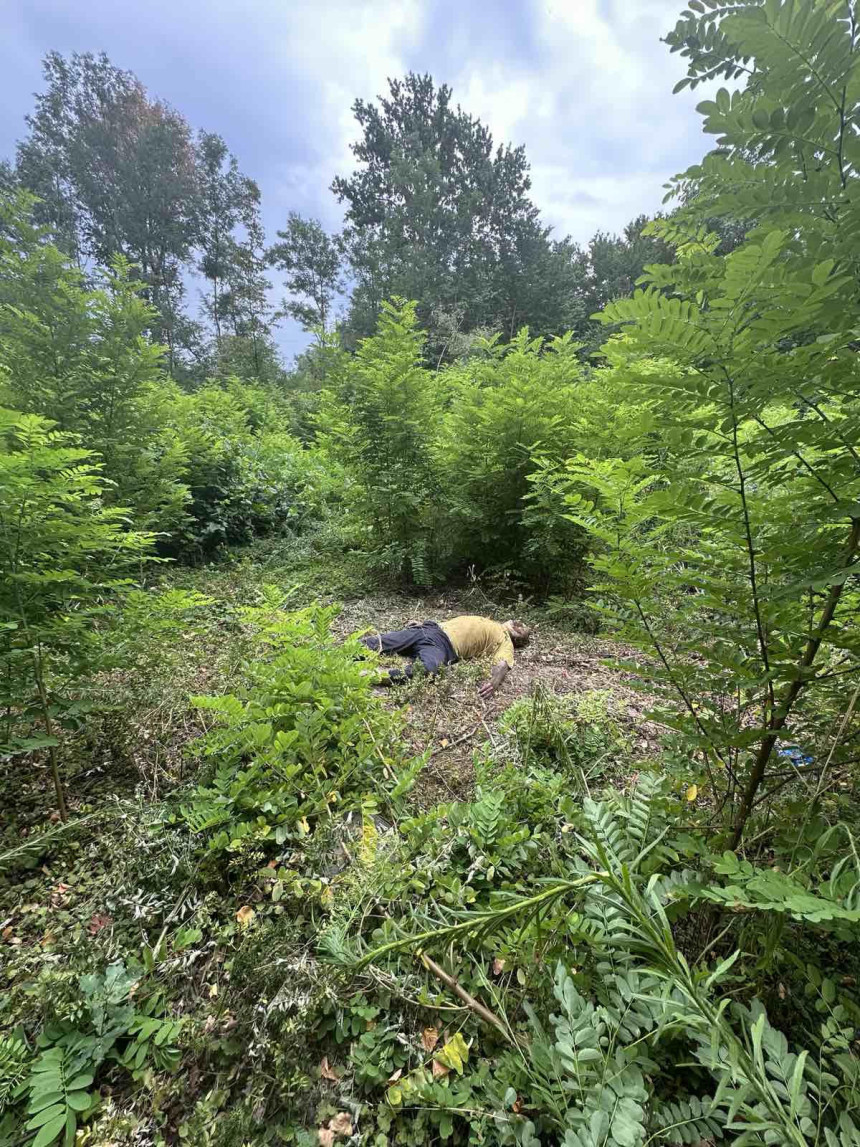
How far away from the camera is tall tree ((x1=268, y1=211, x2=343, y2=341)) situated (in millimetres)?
19922

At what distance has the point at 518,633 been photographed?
3.88 m

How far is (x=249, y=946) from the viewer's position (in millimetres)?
1381

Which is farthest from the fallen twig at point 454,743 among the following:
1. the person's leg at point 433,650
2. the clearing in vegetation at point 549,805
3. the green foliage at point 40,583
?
the green foliage at point 40,583

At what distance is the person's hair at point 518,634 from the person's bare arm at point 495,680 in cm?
72

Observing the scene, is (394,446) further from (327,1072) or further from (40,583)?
(327,1072)

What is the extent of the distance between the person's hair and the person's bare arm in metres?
0.72

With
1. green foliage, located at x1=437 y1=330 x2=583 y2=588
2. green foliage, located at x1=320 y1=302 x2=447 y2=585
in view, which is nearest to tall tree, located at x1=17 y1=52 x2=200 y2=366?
green foliage, located at x1=320 y1=302 x2=447 y2=585

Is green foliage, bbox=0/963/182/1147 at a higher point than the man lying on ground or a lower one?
lower

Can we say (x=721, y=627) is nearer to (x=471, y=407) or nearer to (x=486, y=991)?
(x=486, y=991)

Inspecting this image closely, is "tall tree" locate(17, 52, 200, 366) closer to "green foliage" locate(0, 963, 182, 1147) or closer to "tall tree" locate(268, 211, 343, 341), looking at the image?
"tall tree" locate(268, 211, 343, 341)

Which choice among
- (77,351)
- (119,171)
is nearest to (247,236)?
(119,171)

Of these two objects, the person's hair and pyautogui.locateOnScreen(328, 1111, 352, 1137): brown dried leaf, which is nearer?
pyautogui.locateOnScreen(328, 1111, 352, 1137): brown dried leaf

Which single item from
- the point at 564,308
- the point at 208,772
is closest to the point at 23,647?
the point at 208,772

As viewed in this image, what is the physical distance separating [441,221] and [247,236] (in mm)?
8455
